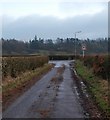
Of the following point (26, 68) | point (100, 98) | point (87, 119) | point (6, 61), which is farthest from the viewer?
point (26, 68)

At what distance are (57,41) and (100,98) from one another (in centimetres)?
15514

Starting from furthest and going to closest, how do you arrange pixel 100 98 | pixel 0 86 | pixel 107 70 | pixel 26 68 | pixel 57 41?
pixel 57 41, pixel 26 68, pixel 107 70, pixel 0 86, pixel 100 98

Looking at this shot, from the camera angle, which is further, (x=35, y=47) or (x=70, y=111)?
(x=35, y=47)

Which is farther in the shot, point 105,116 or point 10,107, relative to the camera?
point 10,107

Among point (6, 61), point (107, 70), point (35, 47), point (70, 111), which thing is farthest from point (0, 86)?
point (35, 47)

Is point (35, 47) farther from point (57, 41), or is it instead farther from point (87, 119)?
point (87, 119)

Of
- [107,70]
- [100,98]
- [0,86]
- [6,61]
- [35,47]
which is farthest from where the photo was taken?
[35,47]

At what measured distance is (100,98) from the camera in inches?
627

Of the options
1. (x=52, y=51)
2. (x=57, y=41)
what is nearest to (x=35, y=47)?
(x=52, y=51)

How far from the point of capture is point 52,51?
5935 inches

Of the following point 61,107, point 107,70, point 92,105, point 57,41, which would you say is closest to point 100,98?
point 92,105

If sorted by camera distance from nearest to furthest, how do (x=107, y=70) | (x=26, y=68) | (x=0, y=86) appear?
1. (x=0, y=86)
2. (x=107, y=70)
3. (x=26, y=68)

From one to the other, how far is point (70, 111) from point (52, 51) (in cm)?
13808

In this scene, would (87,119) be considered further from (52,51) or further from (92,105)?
(52,51)
